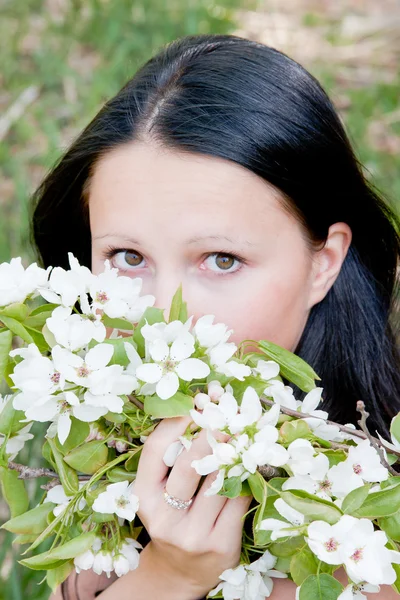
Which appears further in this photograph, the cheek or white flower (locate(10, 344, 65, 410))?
the cheek

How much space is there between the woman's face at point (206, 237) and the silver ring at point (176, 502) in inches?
12.9

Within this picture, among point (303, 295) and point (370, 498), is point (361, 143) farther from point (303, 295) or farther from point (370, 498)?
point (370, 498)

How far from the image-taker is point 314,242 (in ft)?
5.23

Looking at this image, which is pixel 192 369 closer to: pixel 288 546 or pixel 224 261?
pixel 288 546

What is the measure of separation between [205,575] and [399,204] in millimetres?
1957

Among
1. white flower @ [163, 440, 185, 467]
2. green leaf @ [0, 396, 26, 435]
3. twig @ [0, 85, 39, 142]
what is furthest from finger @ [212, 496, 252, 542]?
twig @ [0, 85, 39, 142]

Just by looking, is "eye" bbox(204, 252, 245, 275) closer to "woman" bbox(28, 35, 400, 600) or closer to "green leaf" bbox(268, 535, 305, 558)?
"woman" bbox(28, 35, 400, 600)

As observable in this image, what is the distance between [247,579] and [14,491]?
0.36 meters

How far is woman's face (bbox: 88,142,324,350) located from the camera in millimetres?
1413

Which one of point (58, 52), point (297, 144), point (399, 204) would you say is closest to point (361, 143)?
point (399, 204)

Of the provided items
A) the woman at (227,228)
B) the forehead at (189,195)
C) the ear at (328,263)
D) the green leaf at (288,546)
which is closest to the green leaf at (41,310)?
the woman at (227,228)

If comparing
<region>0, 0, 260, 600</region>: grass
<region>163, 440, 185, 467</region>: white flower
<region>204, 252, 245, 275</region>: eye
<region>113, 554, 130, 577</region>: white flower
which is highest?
<region>0, 0, 260, 600</region>: grass

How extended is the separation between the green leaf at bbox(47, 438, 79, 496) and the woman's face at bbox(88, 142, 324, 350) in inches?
13.1

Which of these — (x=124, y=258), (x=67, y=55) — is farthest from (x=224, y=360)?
(x=67, y=55)
